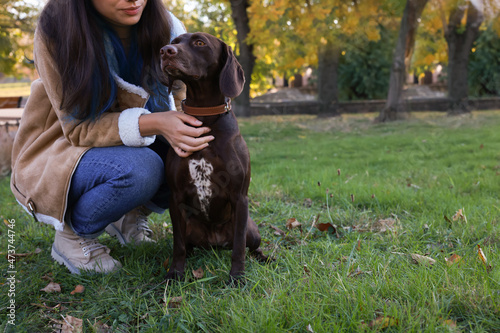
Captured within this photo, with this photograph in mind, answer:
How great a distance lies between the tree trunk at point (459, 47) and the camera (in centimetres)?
1231

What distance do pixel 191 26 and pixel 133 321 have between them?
15860 millimetres

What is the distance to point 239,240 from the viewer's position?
2174mm

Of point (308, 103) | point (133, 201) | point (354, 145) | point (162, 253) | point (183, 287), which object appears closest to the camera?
point (183, 287)

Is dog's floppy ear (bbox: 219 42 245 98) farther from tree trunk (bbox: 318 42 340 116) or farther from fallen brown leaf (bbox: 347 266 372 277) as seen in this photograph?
tree trunk (bbox: 318 42 340 116)

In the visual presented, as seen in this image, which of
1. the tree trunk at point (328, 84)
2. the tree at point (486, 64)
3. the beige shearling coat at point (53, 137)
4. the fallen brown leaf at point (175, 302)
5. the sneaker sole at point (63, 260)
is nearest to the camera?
the fallen brown leaf at point (175, 302)

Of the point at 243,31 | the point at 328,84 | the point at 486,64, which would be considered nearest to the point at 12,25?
the point at 243,31

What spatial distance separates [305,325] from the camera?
5.34 ft

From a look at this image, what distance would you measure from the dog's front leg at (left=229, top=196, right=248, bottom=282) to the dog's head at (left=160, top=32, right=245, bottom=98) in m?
0.57

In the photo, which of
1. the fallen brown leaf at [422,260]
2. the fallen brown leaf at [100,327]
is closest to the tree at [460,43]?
the fallen brown leaf at [422,260]

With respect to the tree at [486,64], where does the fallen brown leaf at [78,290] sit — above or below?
below

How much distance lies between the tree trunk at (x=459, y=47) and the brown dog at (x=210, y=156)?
12245 millimetres

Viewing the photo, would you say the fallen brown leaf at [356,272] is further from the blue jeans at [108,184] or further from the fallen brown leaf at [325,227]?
the blue jeans at [108,184]

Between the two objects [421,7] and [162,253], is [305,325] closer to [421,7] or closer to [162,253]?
[162,253]

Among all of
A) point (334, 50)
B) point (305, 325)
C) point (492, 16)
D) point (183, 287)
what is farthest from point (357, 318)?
point (492, 16)
